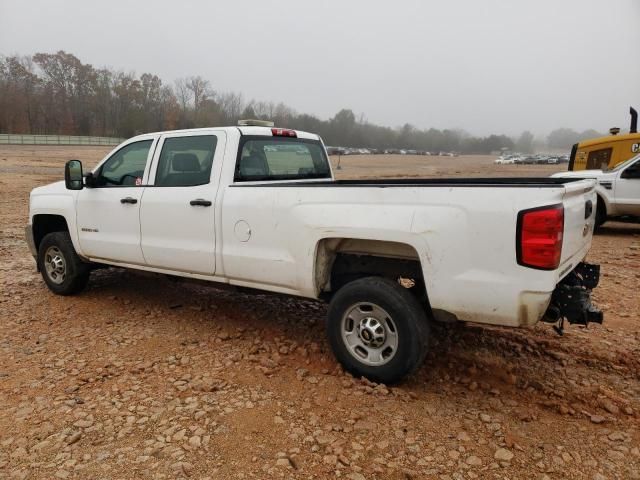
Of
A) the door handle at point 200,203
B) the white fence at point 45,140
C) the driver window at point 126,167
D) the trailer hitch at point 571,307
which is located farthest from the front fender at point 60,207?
the white fence at point 45,140

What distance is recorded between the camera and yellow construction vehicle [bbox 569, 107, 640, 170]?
1188 centimetres

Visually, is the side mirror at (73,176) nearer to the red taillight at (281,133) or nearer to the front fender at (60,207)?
the front fender at (60,207)

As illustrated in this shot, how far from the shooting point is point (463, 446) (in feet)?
9.30

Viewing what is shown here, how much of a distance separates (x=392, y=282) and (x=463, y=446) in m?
1.13

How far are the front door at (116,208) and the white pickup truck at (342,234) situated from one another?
16 millimetres

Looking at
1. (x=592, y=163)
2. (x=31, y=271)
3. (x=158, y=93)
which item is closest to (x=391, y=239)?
(x=31, y=271)

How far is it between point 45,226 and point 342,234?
4132mm

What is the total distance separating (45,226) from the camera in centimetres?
581

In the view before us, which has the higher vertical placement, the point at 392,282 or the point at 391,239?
the point at 391,239

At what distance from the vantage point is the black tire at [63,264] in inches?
213

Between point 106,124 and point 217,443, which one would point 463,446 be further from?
point 106,124

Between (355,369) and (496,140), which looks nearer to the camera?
(355,369)

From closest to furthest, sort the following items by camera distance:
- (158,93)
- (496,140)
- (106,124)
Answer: (106,124)
(158,93)
(496,140)

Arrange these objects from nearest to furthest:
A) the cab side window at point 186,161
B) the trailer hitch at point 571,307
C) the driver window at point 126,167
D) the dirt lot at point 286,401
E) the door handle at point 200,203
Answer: the dirt lot at point 286,401 → the trailer hitch at point 571,307 → the door handle at point 200,203 → the cab side window at point 186,161 → the driver window at point 126,167
